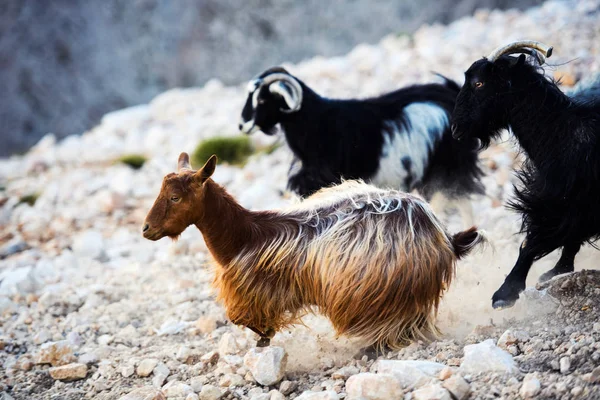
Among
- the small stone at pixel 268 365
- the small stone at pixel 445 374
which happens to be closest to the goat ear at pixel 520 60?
the small stone at pixel 445 374

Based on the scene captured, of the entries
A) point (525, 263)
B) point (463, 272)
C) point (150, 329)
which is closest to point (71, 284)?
point (150, 329)

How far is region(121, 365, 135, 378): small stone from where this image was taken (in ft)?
15.4

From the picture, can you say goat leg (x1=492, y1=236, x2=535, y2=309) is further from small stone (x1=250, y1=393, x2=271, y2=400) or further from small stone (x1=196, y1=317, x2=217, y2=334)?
small stone (x1=196, y1=317, x2=217, y2=334)

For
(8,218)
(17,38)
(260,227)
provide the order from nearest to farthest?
(260,227) → (8,218) → (17,38)

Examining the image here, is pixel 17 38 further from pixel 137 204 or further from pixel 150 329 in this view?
pixel 150 329

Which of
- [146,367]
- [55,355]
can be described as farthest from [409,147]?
[55,355]

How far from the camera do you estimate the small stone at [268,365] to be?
4.24 metres

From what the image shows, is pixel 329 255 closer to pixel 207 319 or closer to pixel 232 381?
pixel 232 381

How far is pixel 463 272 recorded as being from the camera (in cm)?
545

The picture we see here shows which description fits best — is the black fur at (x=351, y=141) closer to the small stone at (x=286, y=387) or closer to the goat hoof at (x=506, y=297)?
the goat hoof at (x=506, y=297)

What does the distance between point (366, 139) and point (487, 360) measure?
318cm

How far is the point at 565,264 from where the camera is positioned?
479cm

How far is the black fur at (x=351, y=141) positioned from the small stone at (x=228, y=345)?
198 centimetres

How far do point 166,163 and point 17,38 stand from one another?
10485 millimetres
